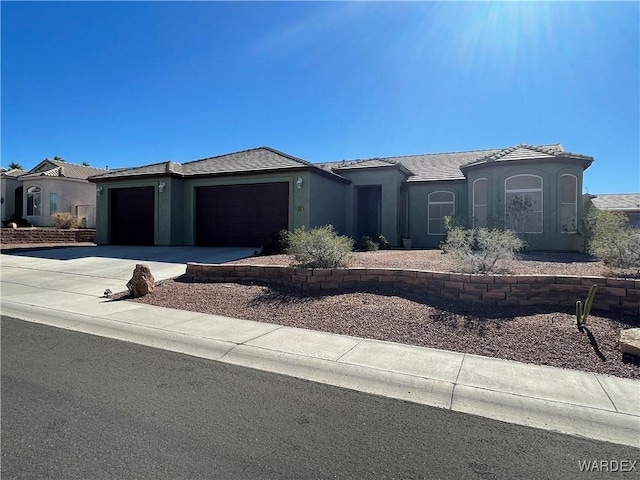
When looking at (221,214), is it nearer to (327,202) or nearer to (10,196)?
(327,202)

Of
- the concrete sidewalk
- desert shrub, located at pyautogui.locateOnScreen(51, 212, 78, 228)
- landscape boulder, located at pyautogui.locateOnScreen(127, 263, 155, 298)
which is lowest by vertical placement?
the concrete sidewalk

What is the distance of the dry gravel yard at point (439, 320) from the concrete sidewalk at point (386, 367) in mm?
340

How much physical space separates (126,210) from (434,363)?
19.9 m

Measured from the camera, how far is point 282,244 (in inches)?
550

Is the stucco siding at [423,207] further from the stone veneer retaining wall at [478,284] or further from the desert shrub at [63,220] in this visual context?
the desert shrub at [63,220]

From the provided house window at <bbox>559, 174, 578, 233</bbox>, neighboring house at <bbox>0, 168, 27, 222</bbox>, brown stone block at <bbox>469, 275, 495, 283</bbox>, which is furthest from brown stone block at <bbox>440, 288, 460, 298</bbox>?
neighboring house at <bbox>0, 168, 27, 222</bbox>

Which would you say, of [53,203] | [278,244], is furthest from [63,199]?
[278,244]

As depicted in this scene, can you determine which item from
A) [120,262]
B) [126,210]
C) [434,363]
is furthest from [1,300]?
[126,210]

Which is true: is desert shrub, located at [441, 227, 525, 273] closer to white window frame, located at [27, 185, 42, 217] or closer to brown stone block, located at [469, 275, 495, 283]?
brown stone block, located at [469, 275, 495, 283]

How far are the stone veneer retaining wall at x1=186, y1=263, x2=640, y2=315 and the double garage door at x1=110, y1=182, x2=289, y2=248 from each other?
8.58 metres

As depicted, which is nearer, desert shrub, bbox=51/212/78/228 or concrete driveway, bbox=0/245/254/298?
concrete driveway, bbox=0/245/254/298

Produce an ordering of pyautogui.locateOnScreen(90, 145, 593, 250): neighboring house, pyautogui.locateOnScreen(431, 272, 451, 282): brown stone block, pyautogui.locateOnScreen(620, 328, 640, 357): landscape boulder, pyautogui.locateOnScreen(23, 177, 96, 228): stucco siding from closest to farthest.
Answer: pyautogui.locateOnScreen(620, 328, 640, 357): landscape boulder < pyautogui.locateOnScreen(431, 272, 451, 282): brown stone block < pyautogui.locateOnScreen(90, 145, 593, 250): neighboring house < pyautogui.locateOnScreen(23, 177, 96, 228): stucco siding

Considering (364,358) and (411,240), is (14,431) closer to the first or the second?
(364,358)

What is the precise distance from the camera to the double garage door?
17984 millimetres
